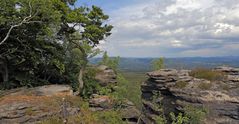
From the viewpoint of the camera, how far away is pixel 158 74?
2694 inches

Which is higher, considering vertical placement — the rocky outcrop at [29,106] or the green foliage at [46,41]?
the green foliage at [46,41]

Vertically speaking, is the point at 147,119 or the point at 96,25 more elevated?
the point at 96,25

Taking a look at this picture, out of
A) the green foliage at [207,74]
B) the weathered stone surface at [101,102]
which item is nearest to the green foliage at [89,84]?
the weathered stone surface at [101,102]

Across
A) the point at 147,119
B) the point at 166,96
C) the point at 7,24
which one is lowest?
the point at 147,119

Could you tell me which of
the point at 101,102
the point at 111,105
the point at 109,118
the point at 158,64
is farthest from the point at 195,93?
the point at 158,64

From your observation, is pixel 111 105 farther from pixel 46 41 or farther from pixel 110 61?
pixel 110 61

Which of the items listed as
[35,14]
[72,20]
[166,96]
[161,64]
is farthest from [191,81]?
[161,64]

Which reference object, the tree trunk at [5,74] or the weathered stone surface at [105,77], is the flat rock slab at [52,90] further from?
the weathered stone surface at [105,77]

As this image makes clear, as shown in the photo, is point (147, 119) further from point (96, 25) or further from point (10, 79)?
point (10, 79)

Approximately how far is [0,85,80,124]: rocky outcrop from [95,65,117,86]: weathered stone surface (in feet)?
68.5

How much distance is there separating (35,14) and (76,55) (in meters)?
18.2

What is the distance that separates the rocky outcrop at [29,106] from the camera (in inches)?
1516

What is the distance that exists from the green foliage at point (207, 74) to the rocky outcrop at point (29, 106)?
97.7ft

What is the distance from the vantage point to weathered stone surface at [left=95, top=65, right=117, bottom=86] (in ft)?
217
